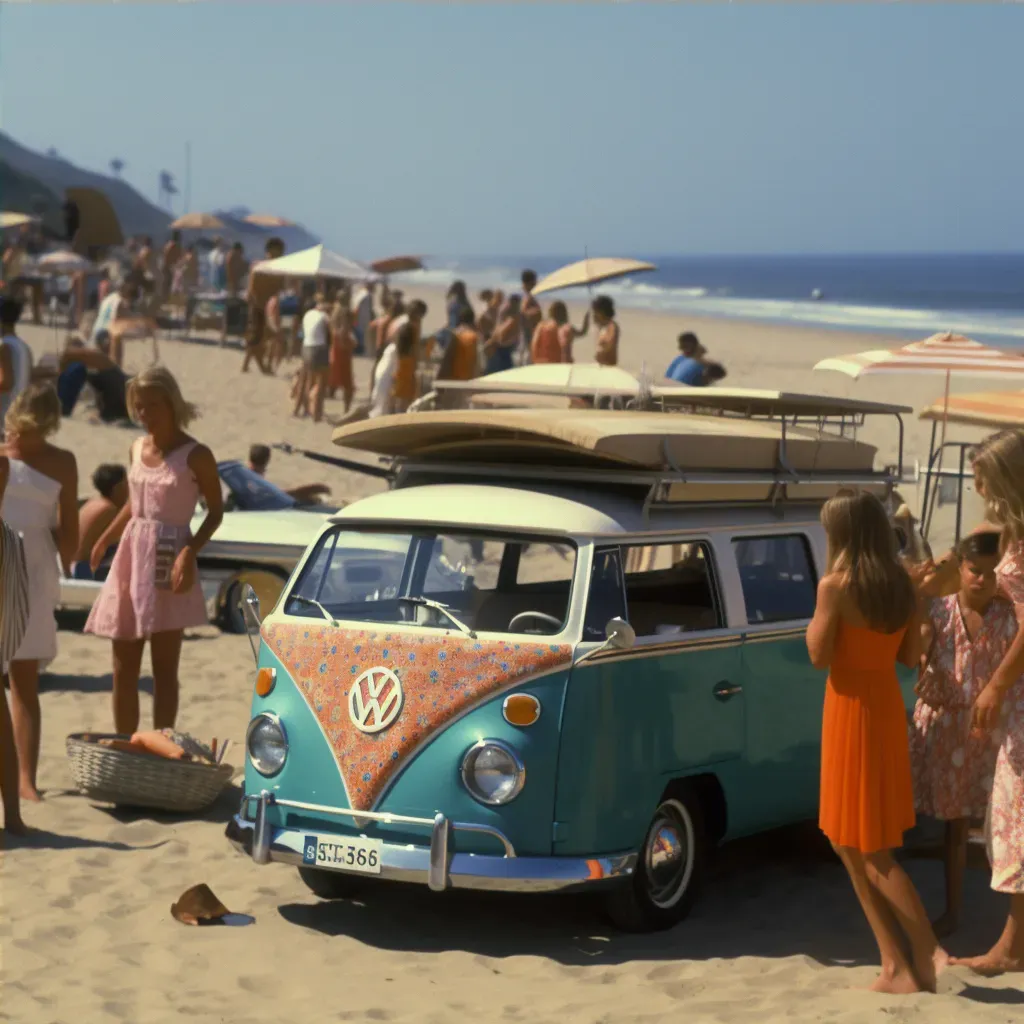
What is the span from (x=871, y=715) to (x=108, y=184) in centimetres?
11274

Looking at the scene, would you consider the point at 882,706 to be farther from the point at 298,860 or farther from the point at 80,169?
the point at 80,169

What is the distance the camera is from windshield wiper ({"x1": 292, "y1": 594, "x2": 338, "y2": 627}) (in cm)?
647

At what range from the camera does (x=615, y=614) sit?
Result: 20.6 ft

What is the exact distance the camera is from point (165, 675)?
27.8 ft

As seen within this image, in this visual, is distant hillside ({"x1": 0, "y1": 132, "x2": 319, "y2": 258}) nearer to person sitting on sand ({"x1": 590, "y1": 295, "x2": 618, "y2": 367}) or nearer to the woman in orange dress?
person sitting on sand ({"x1": 590, "y1": 295, "x2": 618, "y2": 367})

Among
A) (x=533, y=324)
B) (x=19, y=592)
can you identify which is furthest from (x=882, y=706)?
(x=533, y=324)

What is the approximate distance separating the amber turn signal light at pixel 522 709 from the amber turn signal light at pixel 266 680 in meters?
1.00

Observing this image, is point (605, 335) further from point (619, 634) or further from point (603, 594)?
point (619, 634)

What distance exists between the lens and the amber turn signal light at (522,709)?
5941mm

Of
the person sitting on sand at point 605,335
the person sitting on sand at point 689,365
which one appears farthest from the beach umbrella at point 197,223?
the person sitting on sand at point 689,365

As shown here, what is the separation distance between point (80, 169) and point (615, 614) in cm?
11648

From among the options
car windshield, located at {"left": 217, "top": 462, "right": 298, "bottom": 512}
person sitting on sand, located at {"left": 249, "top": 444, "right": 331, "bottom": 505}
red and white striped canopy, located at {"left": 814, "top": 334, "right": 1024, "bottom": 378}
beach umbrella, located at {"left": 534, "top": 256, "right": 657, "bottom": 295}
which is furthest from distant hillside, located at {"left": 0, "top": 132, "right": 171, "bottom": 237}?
red and white striped canopy, located at {"left": 814, "top": 334, "right": 1024, "bottom": 378}

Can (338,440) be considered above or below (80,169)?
below

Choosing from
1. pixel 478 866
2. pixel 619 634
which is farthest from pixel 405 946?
pixel 619 634
